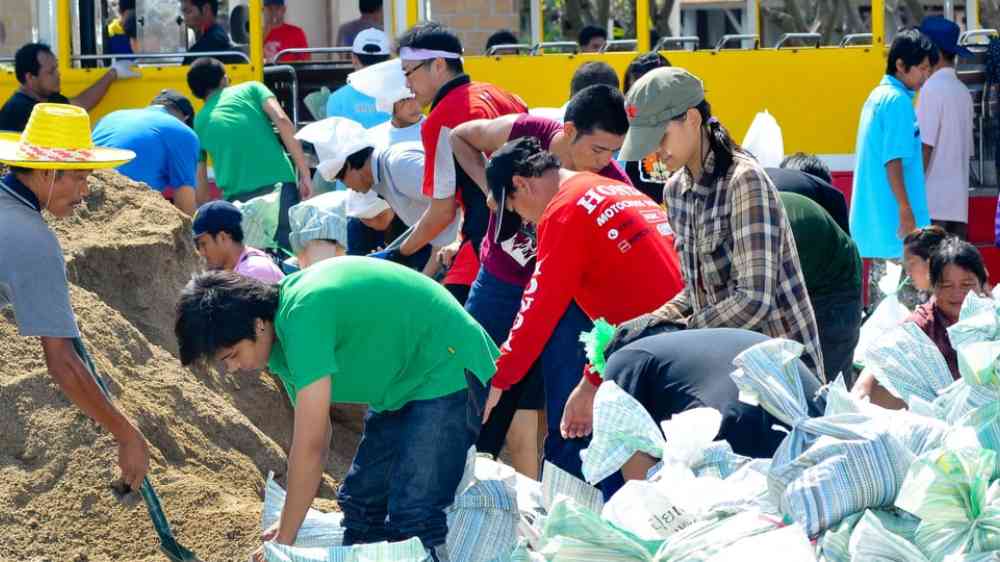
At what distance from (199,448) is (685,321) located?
2.32m

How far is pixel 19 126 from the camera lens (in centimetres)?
908

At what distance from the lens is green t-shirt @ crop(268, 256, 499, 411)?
3.84m

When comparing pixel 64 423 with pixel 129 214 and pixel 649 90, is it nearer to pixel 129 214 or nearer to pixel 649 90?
pixel 129 214

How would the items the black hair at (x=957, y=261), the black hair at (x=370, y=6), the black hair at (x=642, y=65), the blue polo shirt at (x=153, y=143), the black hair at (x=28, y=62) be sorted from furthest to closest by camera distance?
the black hair at (x=370, y=6) < the black hair at (x=28, y=62) < the blue polo shirt at (x=153, y=143) < the black hair at (x=642, y=65) < the black hair at (x=957, y=261)

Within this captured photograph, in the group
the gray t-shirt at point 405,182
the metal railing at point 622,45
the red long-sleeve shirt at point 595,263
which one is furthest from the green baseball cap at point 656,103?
the metal railing at point 622,45

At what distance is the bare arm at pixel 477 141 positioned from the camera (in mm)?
5574

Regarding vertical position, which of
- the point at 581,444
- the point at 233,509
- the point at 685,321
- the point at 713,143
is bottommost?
the point at 233,509

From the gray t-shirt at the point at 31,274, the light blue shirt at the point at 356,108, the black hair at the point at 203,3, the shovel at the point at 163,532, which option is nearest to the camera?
the gray t-shirt at the point at 31,274

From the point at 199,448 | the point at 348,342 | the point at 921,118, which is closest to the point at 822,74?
the point at 921,118

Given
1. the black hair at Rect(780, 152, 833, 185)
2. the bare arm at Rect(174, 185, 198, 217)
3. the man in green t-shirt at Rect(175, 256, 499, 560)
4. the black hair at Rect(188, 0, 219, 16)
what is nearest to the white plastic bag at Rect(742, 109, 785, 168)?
the black hair at Rect(780, 152, 833, 185)

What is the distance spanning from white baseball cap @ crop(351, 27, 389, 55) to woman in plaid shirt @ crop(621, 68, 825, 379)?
15.5 ft

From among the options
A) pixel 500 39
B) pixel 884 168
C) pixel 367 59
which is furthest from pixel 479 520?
pixel 500 39

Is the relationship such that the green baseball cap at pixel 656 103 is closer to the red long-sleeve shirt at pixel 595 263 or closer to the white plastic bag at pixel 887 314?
the red long-sleeve shirt at pixel 595 263

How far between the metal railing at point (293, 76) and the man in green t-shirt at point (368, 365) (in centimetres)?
546
